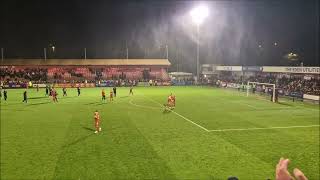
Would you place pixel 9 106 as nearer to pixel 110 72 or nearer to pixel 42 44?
pixel 110 72

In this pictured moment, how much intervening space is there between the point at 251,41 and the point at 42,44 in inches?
2250

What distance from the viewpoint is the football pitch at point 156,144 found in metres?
14.8

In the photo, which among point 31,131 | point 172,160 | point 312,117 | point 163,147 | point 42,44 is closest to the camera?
point 172,160

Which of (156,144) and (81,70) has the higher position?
(81,70)

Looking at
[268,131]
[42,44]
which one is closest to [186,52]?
[42,44]

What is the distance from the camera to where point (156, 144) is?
64.1 ft

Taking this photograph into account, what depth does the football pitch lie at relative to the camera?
14781 millimetres

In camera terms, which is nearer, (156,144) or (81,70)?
(156,144)

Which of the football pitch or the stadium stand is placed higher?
the stadium stand

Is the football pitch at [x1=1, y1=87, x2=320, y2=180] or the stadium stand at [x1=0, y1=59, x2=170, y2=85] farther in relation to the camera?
the stadium stand at [x1=0, y1=59, x2=170, y2=85]

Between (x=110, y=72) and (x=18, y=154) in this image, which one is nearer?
(x=18, y=154)

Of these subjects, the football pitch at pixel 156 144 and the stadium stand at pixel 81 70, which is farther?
the stadium stand at pixel 81 70

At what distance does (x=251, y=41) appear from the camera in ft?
325

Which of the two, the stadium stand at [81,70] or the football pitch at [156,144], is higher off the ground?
the stadium stand at [81,70]
